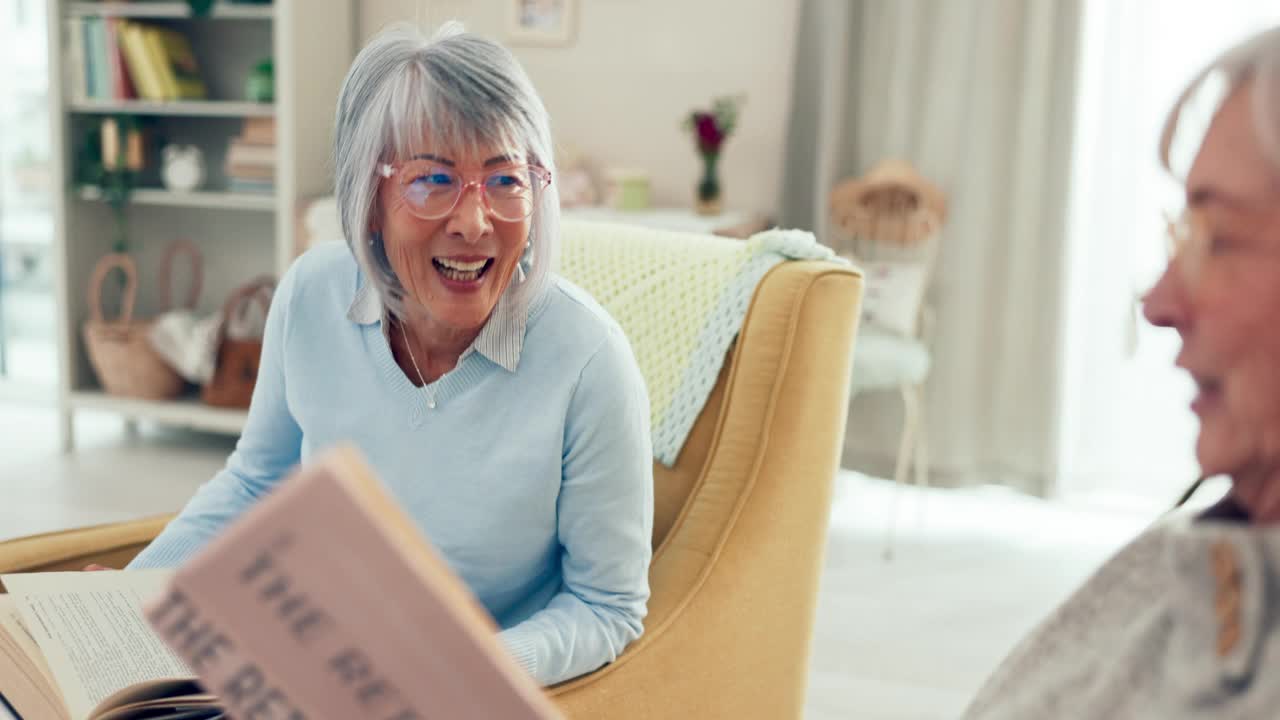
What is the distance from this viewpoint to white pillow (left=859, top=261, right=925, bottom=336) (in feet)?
11.3

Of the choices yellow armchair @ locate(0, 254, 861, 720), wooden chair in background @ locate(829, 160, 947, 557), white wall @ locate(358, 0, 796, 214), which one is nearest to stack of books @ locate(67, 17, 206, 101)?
white wall @ locate(358, 0, 796, 214)

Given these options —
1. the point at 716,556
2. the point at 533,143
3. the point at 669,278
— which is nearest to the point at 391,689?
the point at 533,143

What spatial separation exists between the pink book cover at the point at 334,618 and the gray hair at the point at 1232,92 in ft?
1.25

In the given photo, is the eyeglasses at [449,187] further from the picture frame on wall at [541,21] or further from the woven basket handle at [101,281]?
the woven basket handle at [101,281]

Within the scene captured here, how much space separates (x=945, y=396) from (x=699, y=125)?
1111 millimetres

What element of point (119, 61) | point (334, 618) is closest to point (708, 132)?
point (119, 61)

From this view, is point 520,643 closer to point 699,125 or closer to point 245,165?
point 699,125

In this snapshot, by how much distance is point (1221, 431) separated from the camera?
0.55m

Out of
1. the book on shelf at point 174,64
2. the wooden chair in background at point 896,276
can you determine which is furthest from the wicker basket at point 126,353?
the wooden chair in background at point 896,276

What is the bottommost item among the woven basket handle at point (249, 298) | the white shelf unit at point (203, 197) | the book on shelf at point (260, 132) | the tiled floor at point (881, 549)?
the tiled floor at point (881, 549)

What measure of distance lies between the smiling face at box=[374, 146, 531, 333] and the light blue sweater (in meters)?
0.04

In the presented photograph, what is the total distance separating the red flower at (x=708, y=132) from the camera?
145 inches

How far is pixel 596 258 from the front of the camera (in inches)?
60.9

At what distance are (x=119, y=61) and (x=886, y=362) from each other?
2587 millimetres
